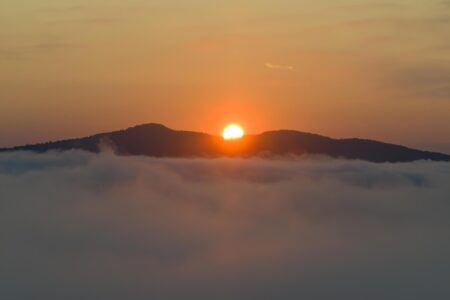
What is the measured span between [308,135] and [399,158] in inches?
656

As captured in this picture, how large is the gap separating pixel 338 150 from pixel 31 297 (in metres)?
60.2

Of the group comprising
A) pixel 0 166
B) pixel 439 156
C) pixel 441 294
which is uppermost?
pixel 0 166

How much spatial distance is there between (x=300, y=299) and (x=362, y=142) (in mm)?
30439

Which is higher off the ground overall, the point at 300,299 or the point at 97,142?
the point at 97,142

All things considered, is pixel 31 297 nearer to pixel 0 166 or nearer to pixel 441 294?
pixel 0 166

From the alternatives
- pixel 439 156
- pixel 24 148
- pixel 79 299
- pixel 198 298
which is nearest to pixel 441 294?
pixel 439 156

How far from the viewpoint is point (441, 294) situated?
19650 cm

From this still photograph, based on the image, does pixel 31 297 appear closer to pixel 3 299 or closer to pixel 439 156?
pixel 3 299

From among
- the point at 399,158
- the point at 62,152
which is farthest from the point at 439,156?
the point at 62,152

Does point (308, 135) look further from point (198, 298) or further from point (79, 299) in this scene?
point (79, 299)

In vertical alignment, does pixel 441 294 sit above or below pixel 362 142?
below

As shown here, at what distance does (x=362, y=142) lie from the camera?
19662 cm

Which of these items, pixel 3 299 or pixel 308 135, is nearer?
pixel 3 299

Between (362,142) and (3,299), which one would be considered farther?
(362,142)
